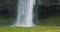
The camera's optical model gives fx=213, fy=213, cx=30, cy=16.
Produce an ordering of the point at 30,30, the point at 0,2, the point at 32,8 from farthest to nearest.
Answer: the point at 0,2 < the point at 32,8 < the point at 30,30

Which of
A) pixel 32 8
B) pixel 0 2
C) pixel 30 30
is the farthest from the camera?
pixel 0 2

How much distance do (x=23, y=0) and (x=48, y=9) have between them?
10.3 ft

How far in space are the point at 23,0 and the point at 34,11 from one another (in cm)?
133

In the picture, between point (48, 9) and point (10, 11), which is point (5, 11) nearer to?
point (10, 11)

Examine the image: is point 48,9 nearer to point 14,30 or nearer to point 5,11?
point 5,11

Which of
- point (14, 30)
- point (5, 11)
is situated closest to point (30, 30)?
point (14, 30)

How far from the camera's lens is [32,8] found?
693 inches

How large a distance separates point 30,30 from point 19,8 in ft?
26.8

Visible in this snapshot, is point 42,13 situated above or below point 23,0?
below

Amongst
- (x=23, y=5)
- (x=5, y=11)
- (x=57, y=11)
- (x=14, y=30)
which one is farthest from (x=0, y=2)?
(x=14, y=30)

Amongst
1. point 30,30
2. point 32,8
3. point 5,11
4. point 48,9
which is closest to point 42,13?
point 48,9

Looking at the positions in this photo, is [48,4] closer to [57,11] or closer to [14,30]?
[57,11]

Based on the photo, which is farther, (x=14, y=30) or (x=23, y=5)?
(x=23, y=5)

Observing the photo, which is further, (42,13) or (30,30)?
(42,13)
